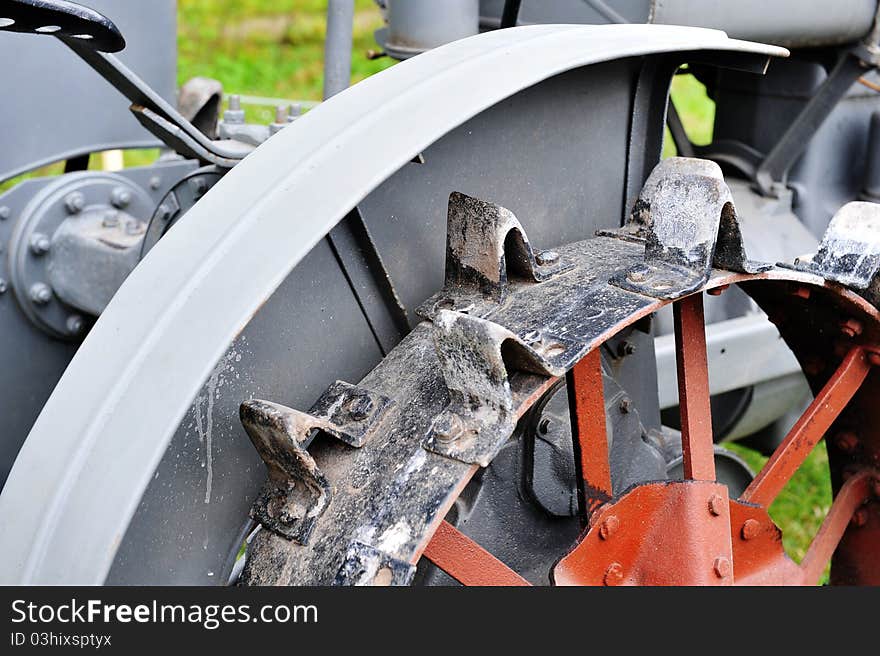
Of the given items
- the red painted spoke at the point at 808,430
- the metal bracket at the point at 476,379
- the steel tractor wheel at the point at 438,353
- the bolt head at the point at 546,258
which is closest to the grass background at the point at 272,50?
the red painted spoke at the point at 808,430

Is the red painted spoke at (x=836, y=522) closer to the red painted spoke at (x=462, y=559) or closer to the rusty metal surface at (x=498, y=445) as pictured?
the rusty metal surface at (x=498, y=445)

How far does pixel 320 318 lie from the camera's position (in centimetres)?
118

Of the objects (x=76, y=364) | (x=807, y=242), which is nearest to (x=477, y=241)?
(x=76, y=364)

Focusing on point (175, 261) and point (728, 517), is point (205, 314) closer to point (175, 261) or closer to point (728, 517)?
point (175, 261)

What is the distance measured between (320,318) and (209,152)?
628mm

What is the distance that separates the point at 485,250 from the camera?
1178 millimetres

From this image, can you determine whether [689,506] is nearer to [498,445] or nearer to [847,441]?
[498,445]

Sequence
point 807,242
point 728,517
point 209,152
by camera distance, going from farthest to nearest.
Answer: point 807,242
point 209,152
point 728,517

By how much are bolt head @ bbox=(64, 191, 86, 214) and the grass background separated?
3.41 m

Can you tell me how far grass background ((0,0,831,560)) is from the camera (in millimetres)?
6484

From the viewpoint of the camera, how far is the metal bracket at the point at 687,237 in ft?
3.96

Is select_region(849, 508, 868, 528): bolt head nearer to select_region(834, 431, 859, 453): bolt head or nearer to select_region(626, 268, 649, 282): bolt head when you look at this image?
select_region(834, 431, 859, 453): bolt head

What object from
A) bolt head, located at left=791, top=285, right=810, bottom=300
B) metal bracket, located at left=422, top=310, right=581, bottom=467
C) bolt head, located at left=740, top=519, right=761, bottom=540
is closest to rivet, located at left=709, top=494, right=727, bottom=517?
bolt head, located at left=740, top=519, right=761, bottom=540

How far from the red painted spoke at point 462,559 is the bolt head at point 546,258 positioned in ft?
1.05
